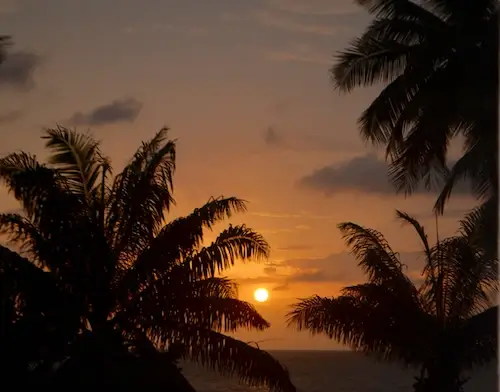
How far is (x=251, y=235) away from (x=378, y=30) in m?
5.79

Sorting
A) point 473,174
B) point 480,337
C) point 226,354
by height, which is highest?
point 473,174

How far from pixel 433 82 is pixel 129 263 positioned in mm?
7885

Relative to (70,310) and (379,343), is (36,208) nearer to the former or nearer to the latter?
(70,310)

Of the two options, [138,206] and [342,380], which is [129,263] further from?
[342,380]

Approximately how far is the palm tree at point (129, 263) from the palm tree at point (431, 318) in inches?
168

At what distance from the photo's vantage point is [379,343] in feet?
82.8

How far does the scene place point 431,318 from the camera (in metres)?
25.3

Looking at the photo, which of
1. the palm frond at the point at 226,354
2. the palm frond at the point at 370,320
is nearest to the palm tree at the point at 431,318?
the palm frond at the point at 370,320

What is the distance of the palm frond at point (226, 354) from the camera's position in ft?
66.1

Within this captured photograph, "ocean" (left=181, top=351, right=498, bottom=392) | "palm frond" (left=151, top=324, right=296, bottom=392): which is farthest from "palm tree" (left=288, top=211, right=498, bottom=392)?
"ocean" (left=181, top=351, right=498, bottom=392)

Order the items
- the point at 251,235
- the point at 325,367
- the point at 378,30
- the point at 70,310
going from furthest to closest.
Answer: the point at 325,367, the point at 378,30, the point at 251,235, the point at 70,310

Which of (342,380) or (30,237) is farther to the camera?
(342,380)

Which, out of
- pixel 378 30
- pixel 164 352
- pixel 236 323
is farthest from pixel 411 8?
pixel 164 352

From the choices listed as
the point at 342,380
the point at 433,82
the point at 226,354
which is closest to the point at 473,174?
the point at 433,82
